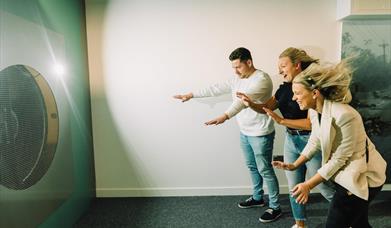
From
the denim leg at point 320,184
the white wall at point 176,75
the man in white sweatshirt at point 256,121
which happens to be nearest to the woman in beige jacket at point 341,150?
the denim leg at point 320,184

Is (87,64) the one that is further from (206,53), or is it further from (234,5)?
(234,5)

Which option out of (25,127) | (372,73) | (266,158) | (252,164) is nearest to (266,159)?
(266,158)

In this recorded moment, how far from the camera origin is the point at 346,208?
→ 1.50 meters

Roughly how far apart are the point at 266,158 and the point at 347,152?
1022mm

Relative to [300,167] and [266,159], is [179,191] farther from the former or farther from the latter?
[300,167]

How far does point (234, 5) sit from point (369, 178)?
6.32ft

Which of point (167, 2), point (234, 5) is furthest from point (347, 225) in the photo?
point (167, 2)

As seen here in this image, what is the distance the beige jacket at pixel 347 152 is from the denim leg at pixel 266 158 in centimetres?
87

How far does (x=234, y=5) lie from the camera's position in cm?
279

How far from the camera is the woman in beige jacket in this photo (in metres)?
1.45

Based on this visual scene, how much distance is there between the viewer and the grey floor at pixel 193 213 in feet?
8.13

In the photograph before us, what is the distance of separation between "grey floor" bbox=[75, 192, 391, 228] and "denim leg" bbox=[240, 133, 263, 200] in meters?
0.15

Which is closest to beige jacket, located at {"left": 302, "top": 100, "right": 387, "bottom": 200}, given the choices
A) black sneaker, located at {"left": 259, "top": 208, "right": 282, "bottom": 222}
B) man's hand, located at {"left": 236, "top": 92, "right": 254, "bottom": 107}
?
man's hand, located at {"left": 236, "top": 92, "right": 254, "bottom": 107}

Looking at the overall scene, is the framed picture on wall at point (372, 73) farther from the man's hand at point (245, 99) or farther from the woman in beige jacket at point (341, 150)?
the woman in beige jacket at point (341, 150)
